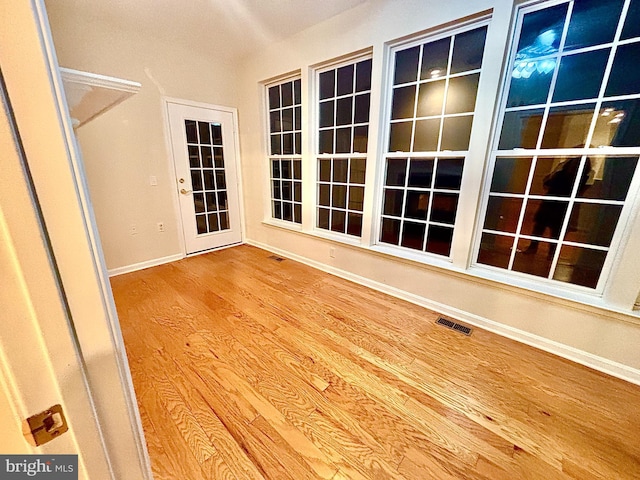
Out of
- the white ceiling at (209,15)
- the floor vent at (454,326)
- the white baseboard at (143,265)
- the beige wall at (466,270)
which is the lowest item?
the floor vent at (454,326)

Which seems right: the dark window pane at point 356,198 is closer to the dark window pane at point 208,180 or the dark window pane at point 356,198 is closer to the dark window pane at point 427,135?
the dark window pane at point 427,135

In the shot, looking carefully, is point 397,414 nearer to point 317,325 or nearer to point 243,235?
point 317,325

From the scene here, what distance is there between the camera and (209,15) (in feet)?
8.27

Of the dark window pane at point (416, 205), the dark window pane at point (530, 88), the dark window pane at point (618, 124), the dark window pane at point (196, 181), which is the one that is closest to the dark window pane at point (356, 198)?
the dark window pane at point (416, 205)

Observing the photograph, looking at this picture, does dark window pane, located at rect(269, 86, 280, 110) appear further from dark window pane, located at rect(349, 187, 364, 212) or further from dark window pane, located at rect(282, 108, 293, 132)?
dark window pane, located at rect(349, 187, 364, 212)

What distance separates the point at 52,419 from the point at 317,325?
6.11 feet

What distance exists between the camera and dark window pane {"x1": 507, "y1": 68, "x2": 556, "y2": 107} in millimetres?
1749

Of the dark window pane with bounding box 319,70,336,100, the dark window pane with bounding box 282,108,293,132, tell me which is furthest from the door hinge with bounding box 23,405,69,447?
the dark window pane with bounding box 282,108,293,132

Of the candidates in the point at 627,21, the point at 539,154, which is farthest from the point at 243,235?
the point at 627,21

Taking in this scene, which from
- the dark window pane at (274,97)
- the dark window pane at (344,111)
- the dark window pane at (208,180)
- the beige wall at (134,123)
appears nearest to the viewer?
the beige wall at (134,123)

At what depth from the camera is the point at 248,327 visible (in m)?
2.10

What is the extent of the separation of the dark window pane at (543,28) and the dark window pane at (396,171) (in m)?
1.11

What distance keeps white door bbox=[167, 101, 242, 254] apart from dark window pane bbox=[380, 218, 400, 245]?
2510 mm

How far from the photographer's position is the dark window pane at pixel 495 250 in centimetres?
206
